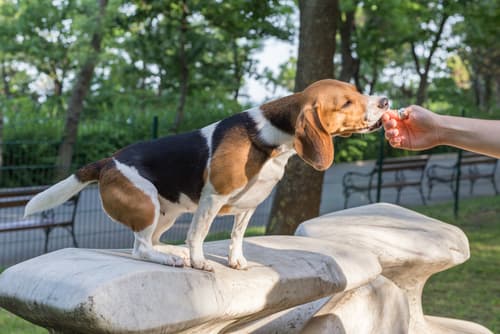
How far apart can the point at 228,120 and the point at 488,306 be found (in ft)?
16.7

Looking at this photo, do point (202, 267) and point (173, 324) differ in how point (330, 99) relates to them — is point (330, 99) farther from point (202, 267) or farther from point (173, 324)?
point (173, 324)

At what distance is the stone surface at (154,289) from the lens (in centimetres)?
280

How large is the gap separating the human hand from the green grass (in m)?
3.30

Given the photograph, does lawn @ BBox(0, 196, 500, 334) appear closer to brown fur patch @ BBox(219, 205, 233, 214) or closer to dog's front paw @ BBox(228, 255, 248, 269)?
dog's front paw @ BBox(228, 255, 248, 269)

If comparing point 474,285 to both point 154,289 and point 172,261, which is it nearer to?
point 172,261

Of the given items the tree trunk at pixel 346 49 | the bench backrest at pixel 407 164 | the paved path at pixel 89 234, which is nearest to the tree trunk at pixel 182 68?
the tree trunk at pixel 346 49

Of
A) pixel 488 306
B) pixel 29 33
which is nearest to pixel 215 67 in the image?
pixel 29 33

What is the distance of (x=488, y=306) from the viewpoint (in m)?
7.43

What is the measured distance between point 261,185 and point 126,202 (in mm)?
608

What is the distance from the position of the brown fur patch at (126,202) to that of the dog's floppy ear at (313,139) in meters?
0.72

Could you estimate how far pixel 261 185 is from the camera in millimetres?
3289

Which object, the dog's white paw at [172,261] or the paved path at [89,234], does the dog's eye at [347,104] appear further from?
the paved path at [89,234]

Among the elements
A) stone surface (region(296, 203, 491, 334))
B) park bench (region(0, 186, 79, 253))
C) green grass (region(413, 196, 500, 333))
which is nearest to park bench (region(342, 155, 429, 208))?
green grass (region(413, 196, 500, 333))

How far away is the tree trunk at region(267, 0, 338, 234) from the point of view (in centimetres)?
783
